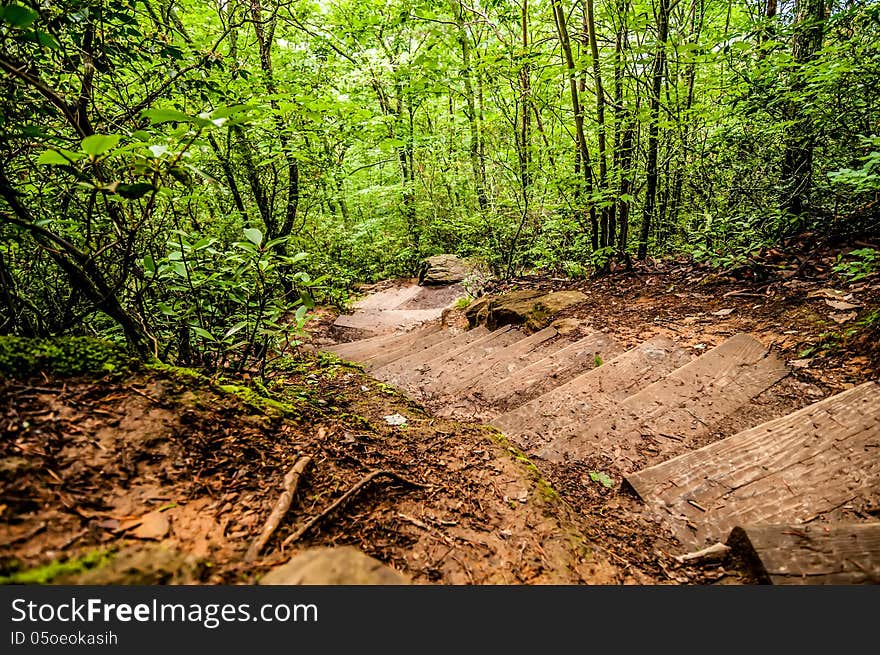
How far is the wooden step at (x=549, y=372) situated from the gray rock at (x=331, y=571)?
231 cm

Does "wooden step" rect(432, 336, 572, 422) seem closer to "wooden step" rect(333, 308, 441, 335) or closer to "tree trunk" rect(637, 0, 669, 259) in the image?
"tree trunk" rect(637, 0, 669, 259)

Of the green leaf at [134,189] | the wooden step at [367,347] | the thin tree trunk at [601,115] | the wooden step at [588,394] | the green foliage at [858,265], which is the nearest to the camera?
the green leaf at [134,189]

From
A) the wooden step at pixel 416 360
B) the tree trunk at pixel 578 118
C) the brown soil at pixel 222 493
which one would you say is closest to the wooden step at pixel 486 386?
the wooden step at pixel 416 360

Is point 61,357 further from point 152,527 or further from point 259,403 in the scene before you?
point 152,527

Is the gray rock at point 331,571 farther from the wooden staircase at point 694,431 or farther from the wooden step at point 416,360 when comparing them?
the wooden step at point 416,360

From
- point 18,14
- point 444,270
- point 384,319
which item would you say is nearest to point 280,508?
point 18,14

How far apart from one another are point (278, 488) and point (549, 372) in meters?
2.71

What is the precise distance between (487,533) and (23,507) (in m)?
1.39

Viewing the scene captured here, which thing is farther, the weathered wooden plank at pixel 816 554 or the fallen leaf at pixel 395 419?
the fallen leaf at pixel 395 419

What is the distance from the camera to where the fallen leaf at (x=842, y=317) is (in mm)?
2969

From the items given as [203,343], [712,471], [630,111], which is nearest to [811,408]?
[712,471]

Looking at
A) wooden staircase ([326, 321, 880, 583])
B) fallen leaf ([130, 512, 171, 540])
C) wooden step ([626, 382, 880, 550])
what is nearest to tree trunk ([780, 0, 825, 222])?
wooden staircase ([326, 321, 880, 583])

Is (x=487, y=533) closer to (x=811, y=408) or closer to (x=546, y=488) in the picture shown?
(x=546, y=488)

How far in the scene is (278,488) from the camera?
137 centimetres
